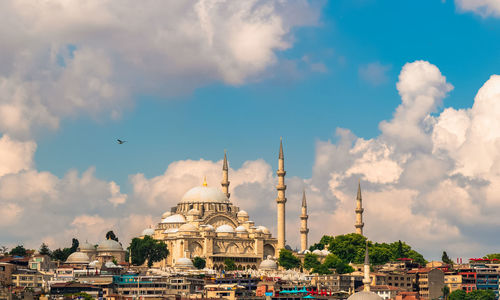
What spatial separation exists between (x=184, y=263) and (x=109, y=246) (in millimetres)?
18992

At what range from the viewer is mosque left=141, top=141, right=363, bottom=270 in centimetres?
13125

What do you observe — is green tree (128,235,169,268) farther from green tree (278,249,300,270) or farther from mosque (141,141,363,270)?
green tree (278,249,300,270)

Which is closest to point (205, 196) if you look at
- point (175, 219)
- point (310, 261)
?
point (175, 219)

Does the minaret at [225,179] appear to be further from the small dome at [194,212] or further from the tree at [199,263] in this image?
the tree at [199,263]

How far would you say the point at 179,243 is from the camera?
131m

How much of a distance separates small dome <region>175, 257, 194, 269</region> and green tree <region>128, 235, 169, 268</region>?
5.61 m

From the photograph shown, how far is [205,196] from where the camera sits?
14262cm

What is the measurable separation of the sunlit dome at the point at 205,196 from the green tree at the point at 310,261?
1763 cm

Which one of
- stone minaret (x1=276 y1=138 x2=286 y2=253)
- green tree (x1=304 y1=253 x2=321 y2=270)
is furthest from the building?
green tree (x1=304 y1=253 x2=321 y2=270)

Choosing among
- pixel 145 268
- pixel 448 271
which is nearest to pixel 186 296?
pixel 145 268

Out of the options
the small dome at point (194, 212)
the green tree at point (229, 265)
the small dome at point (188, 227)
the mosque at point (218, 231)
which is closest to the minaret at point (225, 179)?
the mosque at point (218, 231)

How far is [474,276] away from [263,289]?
28401mm

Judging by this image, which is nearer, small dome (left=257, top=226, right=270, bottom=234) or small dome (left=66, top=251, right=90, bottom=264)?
small dome (left=66, top=251, right=90, bottom=264)

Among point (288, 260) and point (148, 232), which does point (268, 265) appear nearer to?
point (288, 260)
